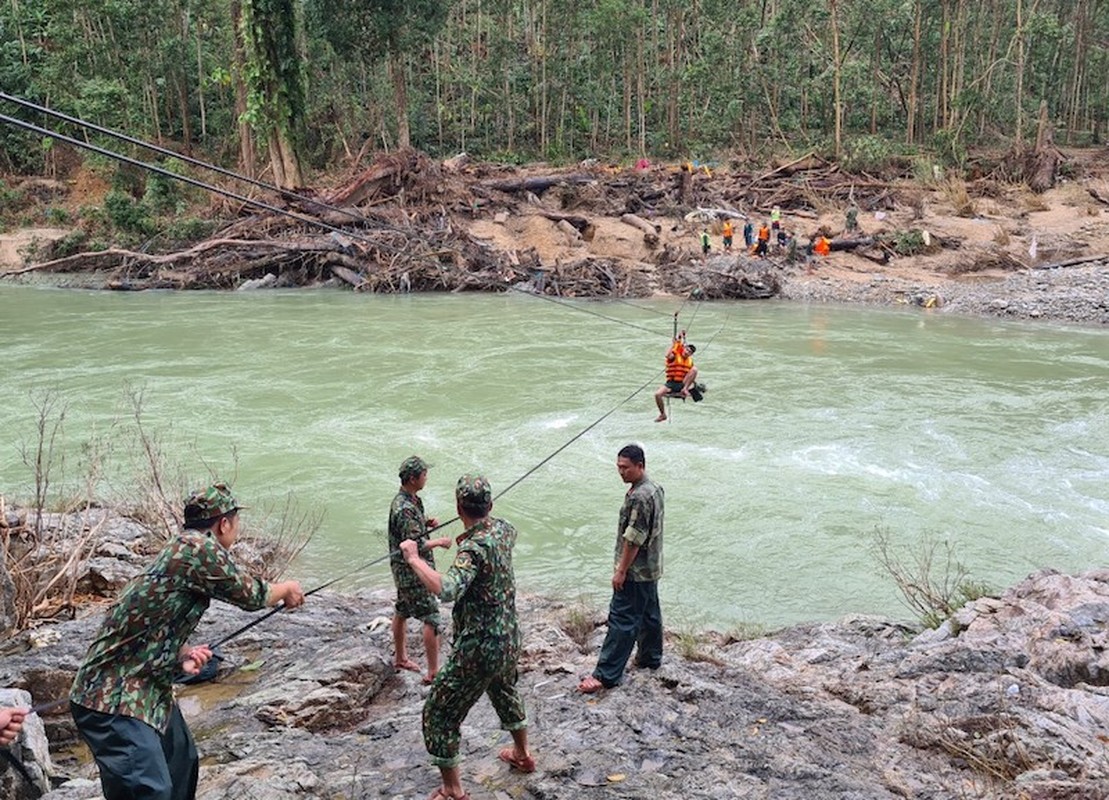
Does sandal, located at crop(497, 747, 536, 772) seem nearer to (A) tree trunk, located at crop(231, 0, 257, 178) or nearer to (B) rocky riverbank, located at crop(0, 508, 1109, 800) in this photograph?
A: (B) rocky riverbank, located at crop(0, 508, 1109, 800)

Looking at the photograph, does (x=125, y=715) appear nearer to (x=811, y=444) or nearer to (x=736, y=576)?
(x=736, y=576)

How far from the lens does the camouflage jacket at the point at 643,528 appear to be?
4.83 metres

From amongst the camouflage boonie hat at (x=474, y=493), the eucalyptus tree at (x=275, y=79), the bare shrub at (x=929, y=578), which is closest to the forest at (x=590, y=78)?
the eucalyptus tree at (x=275, y=79)

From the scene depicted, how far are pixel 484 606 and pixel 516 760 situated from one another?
0.84 meters

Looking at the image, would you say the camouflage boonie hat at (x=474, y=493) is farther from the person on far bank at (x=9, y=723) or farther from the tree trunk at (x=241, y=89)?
the tree trunk at (x=241, y=89)

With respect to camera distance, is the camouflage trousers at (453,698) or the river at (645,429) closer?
the camouflage trousers at (453,698)

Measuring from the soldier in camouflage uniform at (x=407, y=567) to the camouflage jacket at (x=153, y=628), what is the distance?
1.66 meters

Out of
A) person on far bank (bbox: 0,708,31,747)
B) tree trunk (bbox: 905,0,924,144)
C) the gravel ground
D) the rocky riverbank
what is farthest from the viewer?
tree trunk (bbox: 905,0,924,144)

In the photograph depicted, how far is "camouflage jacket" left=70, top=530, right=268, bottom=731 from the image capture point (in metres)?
3.13

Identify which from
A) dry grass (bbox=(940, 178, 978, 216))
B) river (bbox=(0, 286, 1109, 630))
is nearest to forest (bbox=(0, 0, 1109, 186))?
dry grass (bbox=(940, 178, 978, 216))

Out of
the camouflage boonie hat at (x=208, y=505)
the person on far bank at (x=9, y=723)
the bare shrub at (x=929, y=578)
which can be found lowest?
the bare shrub at (x=929, y=578)

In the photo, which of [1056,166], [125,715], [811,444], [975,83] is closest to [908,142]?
[975,83]

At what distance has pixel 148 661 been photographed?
10.5ft

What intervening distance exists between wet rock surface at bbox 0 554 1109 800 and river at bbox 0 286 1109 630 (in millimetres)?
1610
